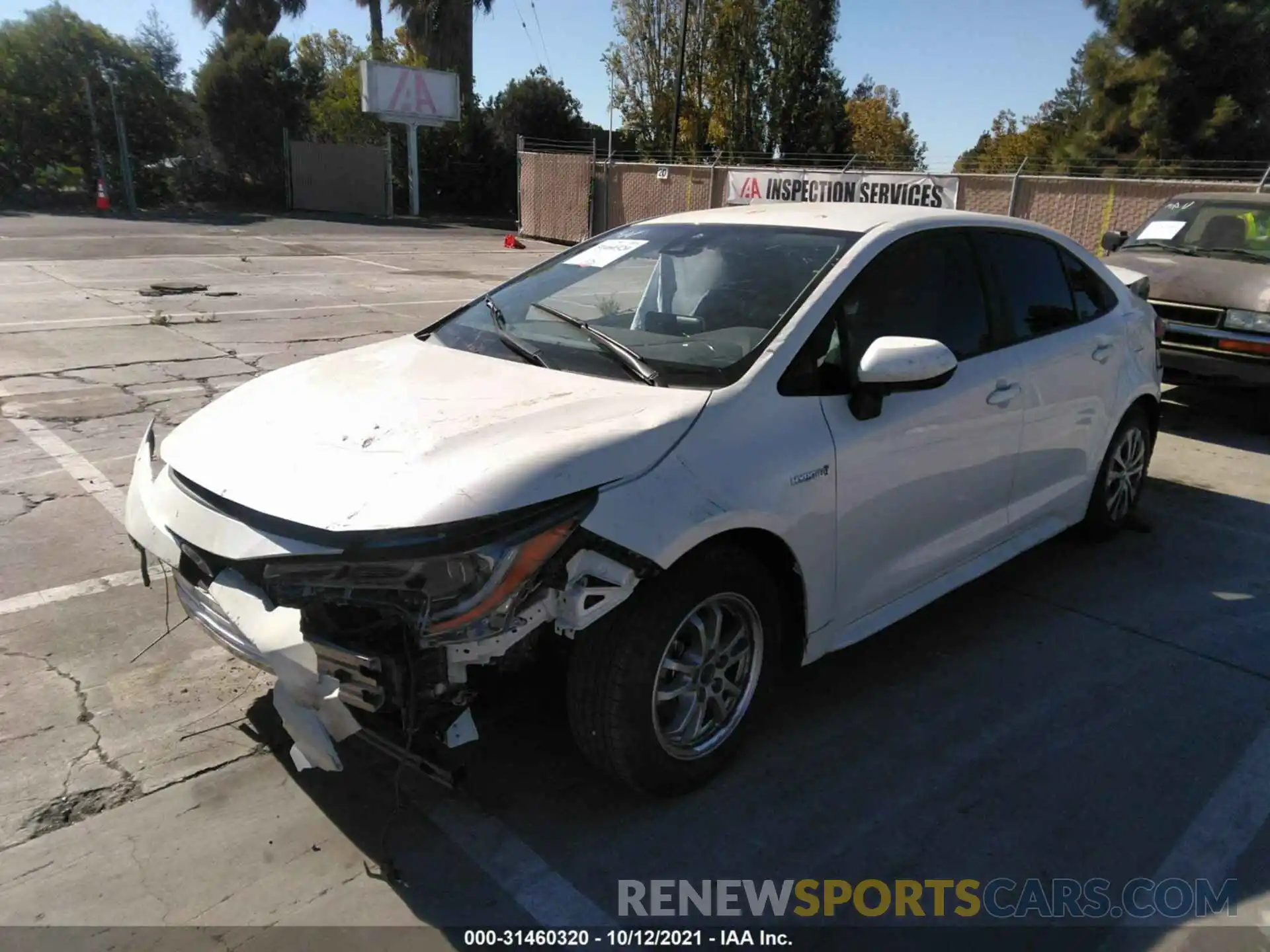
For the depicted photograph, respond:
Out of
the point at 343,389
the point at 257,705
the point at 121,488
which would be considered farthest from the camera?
the point at 121,488

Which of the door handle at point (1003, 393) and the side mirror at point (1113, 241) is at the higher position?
the side mirror at point (1113, 241)

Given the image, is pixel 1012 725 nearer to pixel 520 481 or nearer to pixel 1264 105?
pixel 520 481

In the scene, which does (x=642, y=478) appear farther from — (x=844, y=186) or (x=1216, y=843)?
(x=844, y=186)

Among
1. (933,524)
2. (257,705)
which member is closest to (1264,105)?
(933,524)

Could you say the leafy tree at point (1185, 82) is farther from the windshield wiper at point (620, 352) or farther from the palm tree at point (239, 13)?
the palm tree at point (239, 13)

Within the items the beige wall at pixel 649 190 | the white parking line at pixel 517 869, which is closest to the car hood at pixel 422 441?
the white parking line at pixel 517 869

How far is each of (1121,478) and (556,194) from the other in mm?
22158

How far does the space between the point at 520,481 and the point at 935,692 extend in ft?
6.84

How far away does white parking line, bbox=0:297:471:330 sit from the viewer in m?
10.5

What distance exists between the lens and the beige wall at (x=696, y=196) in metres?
14.1

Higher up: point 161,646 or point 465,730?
point 465,730

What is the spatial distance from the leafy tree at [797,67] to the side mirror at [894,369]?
35092mm

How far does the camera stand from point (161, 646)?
12.6ft

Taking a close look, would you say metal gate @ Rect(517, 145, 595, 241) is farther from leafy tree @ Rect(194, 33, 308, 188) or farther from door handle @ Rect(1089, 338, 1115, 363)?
door handle @ Rect(1089, 338, 1115, 363)
